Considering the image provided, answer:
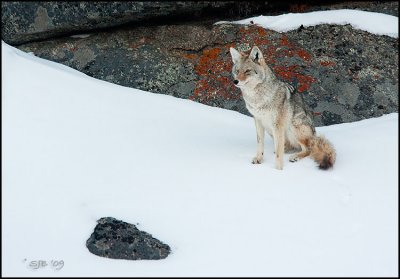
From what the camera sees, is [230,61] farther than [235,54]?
Yes

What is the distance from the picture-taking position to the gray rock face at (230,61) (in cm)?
798

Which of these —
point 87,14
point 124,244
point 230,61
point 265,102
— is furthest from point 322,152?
point 87,14

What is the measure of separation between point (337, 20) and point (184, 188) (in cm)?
431

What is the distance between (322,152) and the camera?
6.34m

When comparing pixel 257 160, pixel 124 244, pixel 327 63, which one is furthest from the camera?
pixel 327 63

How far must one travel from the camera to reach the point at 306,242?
505 cm

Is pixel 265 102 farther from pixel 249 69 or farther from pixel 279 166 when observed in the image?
pixel 279 166

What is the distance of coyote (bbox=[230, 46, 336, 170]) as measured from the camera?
648 cm

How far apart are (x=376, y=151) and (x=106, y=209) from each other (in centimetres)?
326

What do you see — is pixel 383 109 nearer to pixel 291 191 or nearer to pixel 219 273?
pixel 291 191

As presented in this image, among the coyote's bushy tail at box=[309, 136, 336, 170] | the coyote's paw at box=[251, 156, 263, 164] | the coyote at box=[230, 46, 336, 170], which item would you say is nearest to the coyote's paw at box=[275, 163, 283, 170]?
the coyote at box=[230, 46, 336, 170]

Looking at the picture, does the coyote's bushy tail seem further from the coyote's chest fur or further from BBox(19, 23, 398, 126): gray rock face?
BBox(19, 23, 398, 126): gray rock face

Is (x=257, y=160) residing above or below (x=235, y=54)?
below

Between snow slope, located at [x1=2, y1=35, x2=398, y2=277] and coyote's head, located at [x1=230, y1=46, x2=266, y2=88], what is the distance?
0.95 meters
